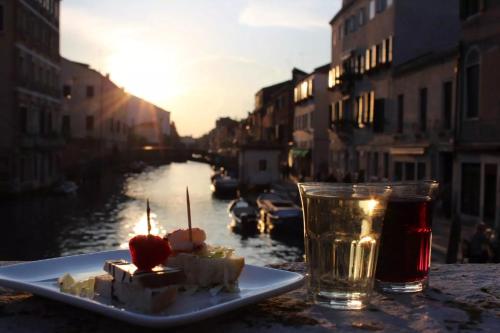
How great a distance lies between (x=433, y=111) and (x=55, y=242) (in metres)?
15.2

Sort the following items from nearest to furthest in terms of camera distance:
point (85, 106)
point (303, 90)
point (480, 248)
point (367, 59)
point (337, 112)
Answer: point (480, 248)
point (367, 59)
point (337, 112)
point (303, 90)
point (85, 106)

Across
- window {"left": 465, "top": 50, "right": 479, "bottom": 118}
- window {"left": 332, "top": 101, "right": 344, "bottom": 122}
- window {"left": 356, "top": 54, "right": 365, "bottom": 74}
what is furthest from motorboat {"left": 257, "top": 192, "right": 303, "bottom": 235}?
window {"left": 465, "top": 50, "right": 479, "bottom": 118}

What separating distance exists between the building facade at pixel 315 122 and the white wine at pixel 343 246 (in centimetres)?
3882

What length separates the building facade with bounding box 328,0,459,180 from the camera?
903 inches

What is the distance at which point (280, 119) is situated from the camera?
5806 centimetres

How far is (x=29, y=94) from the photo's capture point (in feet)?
121

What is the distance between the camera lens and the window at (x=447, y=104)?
830 inches

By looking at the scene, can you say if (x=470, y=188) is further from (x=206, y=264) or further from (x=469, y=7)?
(x=206, y=264)

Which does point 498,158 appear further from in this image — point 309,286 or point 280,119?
point 280,119

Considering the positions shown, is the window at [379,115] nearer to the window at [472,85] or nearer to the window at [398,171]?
the window at [398,171]

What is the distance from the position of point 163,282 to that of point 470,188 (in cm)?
1890

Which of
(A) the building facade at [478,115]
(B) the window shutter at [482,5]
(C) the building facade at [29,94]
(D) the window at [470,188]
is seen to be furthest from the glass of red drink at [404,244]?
(C) the building facade at [29,94]

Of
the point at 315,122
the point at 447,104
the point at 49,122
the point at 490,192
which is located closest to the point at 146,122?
the point at 49,122

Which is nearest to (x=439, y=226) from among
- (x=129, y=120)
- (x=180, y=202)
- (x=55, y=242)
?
(x=55, y=242)
